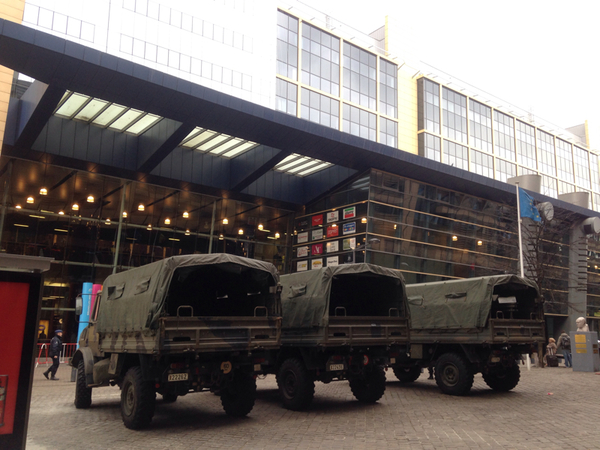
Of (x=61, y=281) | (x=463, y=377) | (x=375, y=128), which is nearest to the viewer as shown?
(x=463, y=377)

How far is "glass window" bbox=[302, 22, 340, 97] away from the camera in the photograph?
153 feet

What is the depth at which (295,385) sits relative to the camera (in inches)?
425

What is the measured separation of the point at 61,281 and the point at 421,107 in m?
41.0

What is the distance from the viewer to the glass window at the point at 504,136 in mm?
60938

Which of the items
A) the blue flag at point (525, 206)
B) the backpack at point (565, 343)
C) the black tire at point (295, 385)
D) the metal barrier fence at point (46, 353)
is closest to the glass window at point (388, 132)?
the blue flag at point (525, 206)

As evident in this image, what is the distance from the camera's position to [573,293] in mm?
42688

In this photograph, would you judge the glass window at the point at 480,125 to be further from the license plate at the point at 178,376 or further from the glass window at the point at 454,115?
the license plate at the point at 178,376

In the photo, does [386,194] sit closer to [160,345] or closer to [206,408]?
[206,408]

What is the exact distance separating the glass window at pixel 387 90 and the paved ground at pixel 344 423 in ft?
137

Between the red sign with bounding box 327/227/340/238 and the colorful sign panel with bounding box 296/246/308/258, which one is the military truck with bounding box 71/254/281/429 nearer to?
the red sign with bounding box 327/227/340/238

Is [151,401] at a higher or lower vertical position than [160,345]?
lower

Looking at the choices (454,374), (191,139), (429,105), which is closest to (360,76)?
(429,105)

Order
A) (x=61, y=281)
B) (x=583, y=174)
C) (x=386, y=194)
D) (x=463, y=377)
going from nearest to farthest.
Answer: (x=463, y=377) → (x=61, y=281) → (x=386, y=194) → (x=583, y=174)

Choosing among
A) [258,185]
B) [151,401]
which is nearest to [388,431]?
[151,401]
